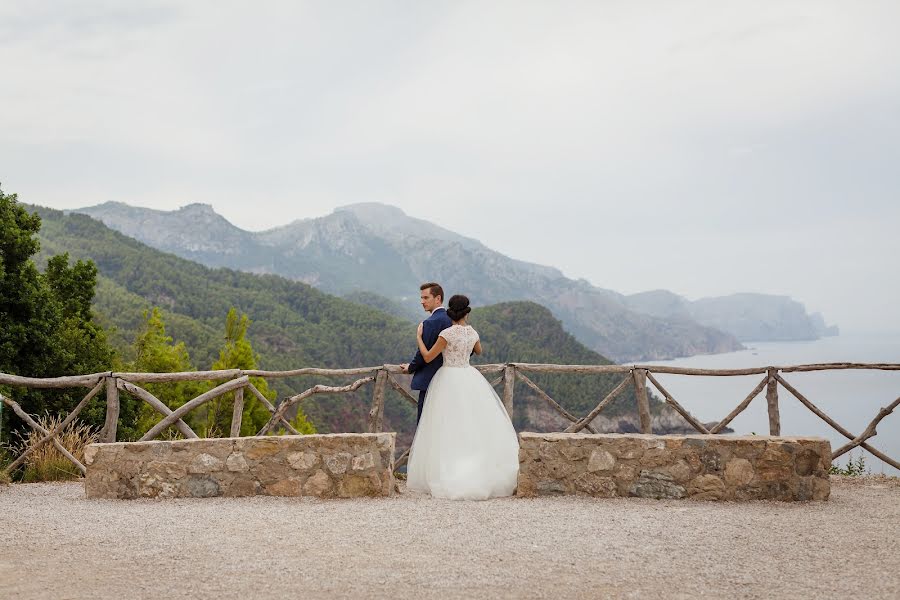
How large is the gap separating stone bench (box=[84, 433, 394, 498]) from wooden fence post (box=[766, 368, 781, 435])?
3.76 metres

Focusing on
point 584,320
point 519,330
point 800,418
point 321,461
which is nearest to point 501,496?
point 321,461

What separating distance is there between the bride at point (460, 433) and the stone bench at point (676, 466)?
296 millimetres

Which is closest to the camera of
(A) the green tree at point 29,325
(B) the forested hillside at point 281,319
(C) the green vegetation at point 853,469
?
(C) the green vegetation at point 853,469

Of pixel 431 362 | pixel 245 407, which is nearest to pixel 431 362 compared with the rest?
pixel 431 362

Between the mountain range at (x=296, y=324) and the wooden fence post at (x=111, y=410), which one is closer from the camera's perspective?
the wooden fence post at (x=111, y=410)

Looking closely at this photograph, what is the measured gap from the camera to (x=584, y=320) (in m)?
179

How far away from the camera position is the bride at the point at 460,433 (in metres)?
6.29

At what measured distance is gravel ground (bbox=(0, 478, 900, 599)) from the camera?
3898 millimetres

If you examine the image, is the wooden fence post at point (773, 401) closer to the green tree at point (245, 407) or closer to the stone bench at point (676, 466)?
the stone bench at point (676, 466)

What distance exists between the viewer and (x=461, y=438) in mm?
6434

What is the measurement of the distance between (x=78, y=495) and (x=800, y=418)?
80578mm

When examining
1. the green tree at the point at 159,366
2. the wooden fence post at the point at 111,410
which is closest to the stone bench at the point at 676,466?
the wooden fence post at the point at 111,410

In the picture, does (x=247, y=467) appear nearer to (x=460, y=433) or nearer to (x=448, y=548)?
(x=460, y=433)

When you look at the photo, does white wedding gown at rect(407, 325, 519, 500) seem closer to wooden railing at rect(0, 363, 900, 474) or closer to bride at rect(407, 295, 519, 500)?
bride at rect(407, 295, 519, 500)
